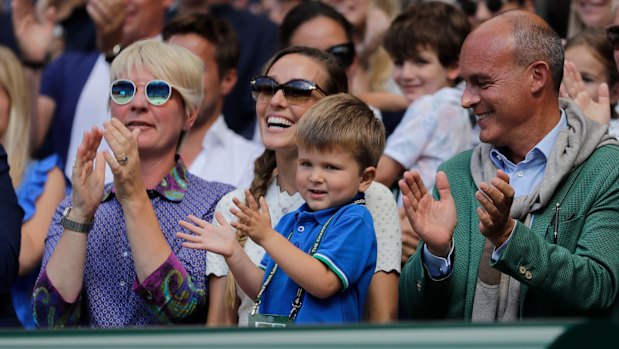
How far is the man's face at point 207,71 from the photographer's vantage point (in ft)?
18.2

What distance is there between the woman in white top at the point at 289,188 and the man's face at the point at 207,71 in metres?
1.34

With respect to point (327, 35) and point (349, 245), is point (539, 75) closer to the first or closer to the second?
point (349, 245)

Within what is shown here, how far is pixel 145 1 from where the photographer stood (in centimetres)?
648

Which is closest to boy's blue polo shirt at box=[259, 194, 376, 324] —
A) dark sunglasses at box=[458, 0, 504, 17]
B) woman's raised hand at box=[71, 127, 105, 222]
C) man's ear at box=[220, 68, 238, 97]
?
woman's raised hand at box=[71, 127, 105, 222]

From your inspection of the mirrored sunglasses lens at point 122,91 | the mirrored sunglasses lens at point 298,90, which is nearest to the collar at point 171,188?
the mirrored sunglasses lens at point 122,91

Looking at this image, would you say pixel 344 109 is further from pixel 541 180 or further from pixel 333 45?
pixel 333 45

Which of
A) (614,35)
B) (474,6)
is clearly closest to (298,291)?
(614,35)

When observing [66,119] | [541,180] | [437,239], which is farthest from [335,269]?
[66,119]

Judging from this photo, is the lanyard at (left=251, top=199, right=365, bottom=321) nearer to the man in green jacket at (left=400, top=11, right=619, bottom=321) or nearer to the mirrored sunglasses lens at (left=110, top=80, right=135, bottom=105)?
the man in green jacket at (left=400, top=11, right=619, bottom=321)

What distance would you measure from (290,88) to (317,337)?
240 centimetres

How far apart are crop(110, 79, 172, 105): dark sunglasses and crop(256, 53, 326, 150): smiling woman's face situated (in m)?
0.41

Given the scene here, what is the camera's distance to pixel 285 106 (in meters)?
4.09

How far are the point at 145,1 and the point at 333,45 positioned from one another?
1.52 metres

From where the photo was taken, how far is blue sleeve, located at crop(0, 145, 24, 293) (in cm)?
427
